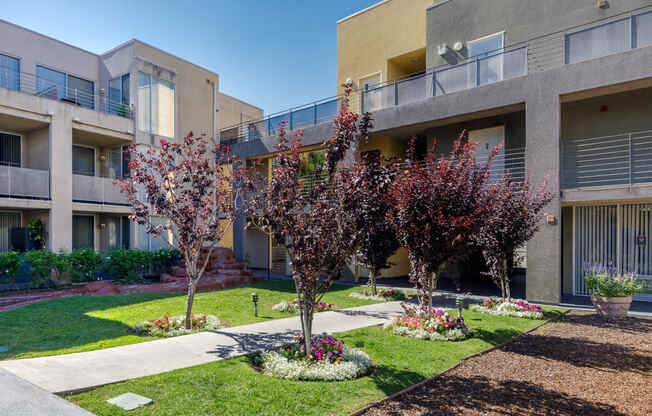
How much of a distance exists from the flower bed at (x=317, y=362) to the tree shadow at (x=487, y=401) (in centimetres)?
91

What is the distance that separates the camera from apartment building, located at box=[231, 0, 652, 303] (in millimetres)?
11398

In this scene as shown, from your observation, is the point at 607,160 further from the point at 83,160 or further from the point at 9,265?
the point at 83,160

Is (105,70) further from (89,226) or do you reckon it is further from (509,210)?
(509,210)

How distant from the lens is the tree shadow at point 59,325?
7086mm

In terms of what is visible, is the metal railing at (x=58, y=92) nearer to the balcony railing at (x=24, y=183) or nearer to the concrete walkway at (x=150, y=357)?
the balcony railing at (x=24, y=183)

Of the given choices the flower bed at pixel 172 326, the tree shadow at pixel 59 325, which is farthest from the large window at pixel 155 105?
the flower bed at pixel 172 326

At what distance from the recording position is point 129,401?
4.58m

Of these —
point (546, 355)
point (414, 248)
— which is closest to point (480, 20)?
point (414, 248)

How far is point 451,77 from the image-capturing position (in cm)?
1412

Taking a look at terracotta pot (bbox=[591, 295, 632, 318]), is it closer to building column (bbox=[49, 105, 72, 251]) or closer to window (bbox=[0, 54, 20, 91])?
building column (bbox=[49, 105, 72, 251])

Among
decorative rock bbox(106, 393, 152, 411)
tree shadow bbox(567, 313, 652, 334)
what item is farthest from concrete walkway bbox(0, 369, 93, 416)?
tree shadow bbox(567, 313, 652, 334)

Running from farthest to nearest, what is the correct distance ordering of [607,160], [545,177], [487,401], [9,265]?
1. [9,265]
2. [607,160]
3. [545,177]
4. [487,401]

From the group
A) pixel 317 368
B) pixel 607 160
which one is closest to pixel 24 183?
pixel 317 368

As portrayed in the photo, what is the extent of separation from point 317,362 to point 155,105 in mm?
18283
